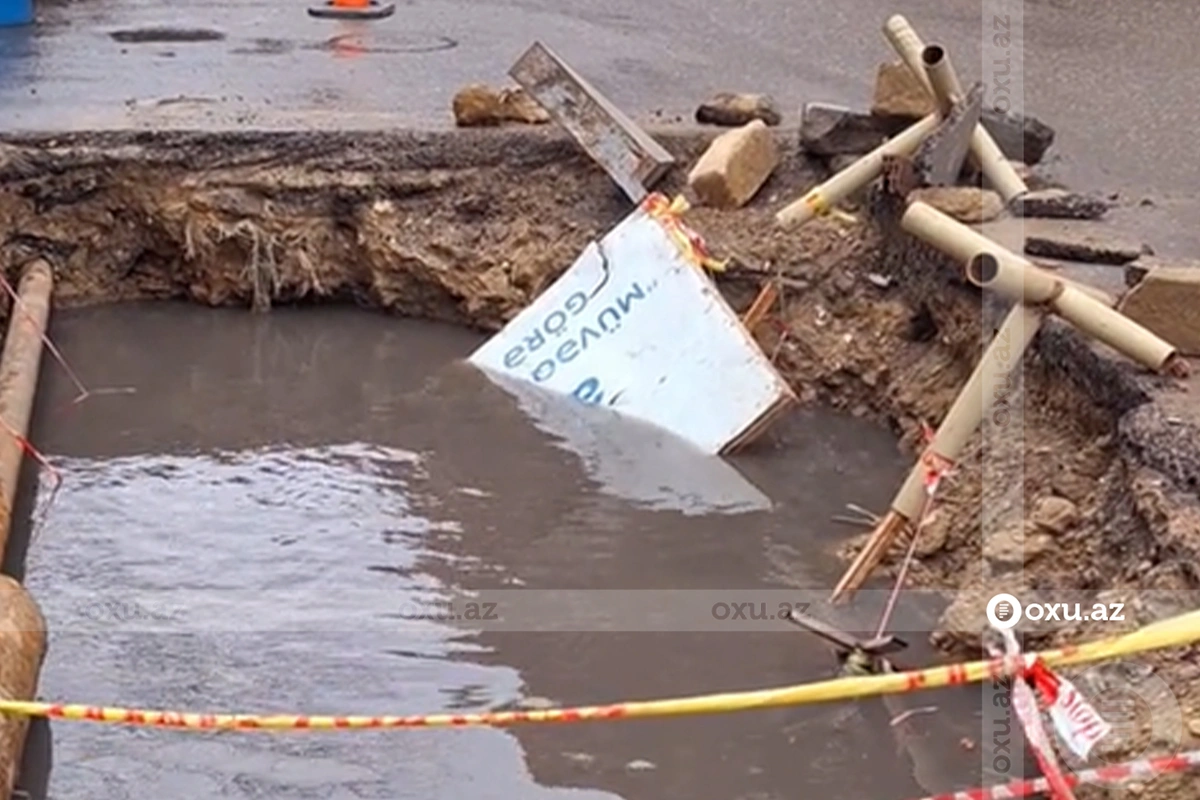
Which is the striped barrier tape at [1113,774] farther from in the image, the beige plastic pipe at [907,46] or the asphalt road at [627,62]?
the beige plastic pipe at [907,46]

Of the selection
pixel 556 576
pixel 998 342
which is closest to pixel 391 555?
pixel 556 576

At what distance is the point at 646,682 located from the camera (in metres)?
6.72

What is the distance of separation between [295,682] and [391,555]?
1168mm

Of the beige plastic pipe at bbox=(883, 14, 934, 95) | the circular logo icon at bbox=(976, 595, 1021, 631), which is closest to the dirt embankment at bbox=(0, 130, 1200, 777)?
the beige plastic pipe at bbox=(883, 14, 934, 95)

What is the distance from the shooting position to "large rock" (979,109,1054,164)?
387 inches

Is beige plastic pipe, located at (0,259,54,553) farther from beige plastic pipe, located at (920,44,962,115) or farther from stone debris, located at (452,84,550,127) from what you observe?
beige plastic pipe, located at (920,44,962,115)

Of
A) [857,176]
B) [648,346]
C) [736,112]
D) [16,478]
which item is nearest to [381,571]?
[16,478]

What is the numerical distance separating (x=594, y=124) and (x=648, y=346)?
57.8 inches

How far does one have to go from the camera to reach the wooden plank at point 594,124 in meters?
9.91

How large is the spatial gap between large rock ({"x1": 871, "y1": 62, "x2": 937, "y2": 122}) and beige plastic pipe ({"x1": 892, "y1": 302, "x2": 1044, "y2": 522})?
323cm

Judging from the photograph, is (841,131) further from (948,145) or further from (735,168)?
(948,145)

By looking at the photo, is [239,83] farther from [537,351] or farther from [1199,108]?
[1199,108]

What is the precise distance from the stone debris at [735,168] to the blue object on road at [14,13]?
663 centimetres

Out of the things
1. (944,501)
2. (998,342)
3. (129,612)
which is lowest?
(129,612)
